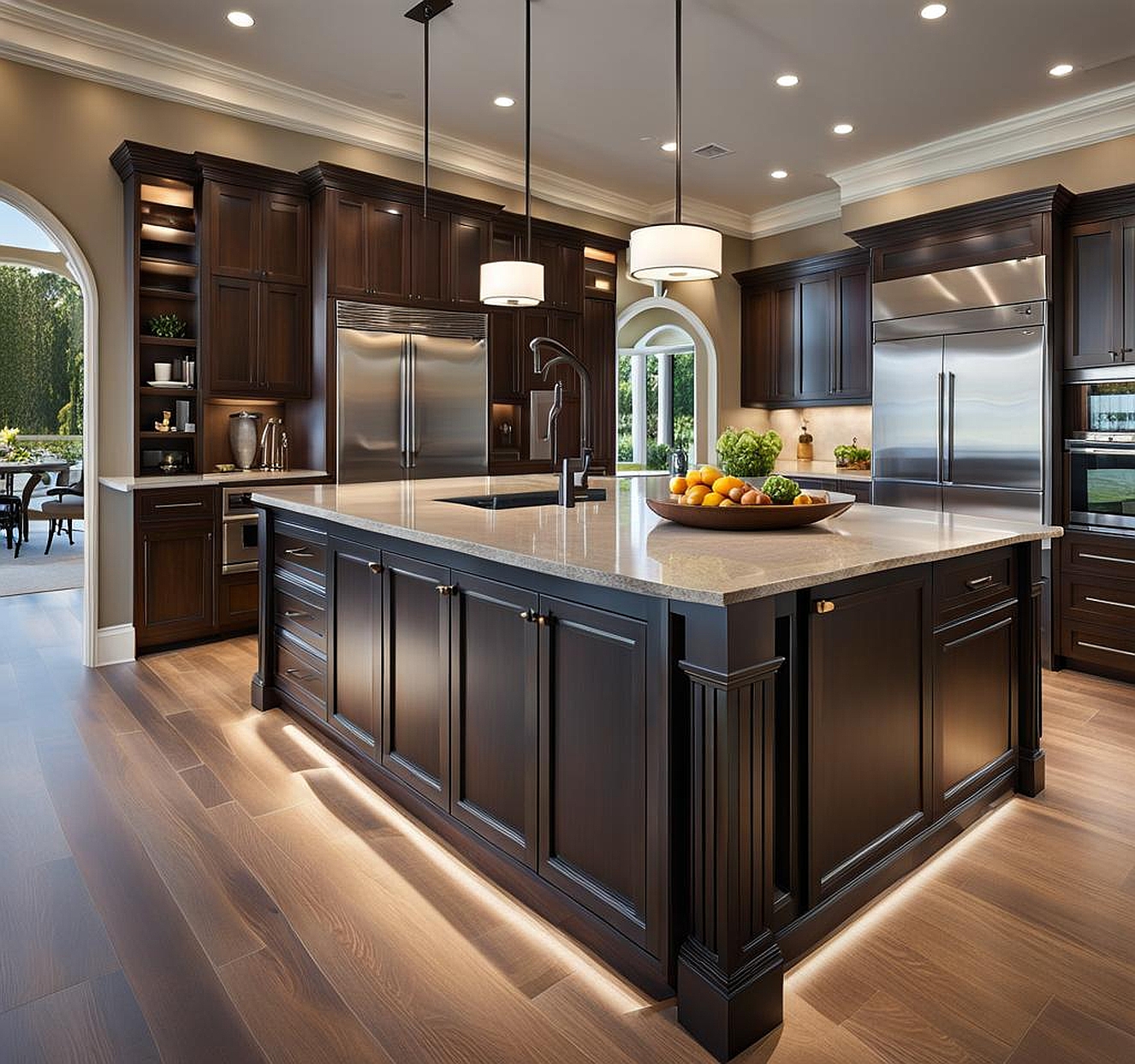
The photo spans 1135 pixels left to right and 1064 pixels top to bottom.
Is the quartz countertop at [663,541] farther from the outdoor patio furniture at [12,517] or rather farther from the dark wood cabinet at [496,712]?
the outdoor patio furniture at [12,517]

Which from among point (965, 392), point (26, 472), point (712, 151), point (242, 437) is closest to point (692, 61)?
point (712, 151)

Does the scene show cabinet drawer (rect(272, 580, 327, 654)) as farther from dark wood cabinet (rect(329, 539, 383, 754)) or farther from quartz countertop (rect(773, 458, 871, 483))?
quartz countertop (rect(773, 458, 871, 483))

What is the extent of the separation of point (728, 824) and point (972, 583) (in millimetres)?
1242

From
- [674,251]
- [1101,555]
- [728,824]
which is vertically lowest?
[728,824]

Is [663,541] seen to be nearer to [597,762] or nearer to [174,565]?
A: [597,762]

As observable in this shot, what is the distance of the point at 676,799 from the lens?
1.68 meters

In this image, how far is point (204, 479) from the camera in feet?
15.0

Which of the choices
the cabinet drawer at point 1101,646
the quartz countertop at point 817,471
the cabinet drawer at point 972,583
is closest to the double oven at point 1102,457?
the cabinet drawer at point 1101,646

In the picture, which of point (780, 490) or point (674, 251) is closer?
point (780, 490)

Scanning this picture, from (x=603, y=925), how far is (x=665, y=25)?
13.6 ft

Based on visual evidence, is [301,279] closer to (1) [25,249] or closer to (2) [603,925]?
(2) [603,925]

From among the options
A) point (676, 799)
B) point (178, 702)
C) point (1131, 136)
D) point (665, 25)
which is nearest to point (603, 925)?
point (676, 799)

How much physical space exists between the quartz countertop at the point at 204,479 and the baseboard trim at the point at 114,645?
0.78 metres

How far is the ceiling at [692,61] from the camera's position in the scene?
3957 millimetres
